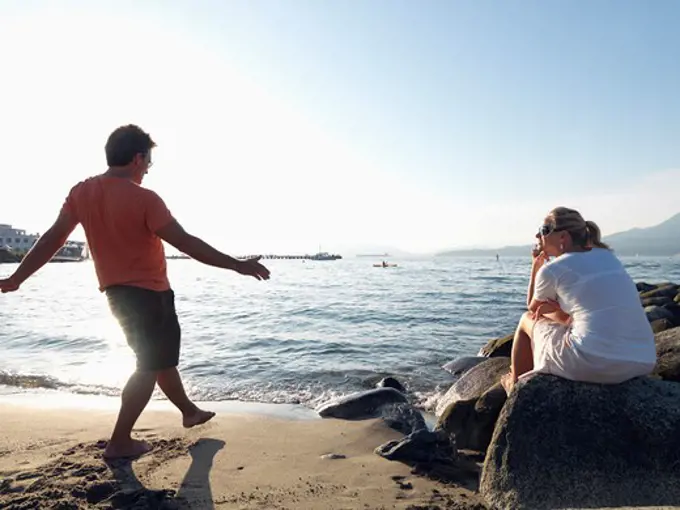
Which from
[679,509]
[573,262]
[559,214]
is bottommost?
[679,509]

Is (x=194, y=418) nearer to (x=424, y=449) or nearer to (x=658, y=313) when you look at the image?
(x=424, y=449)

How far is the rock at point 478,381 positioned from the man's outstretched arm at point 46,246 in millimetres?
4187

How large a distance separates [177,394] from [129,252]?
1.19m

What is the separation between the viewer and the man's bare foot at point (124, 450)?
3.72 meters

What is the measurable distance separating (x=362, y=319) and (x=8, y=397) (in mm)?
9784

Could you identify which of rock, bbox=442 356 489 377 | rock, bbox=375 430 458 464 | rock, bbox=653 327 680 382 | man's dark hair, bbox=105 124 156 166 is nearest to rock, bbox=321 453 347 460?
rock, bbox=375 430 458 464

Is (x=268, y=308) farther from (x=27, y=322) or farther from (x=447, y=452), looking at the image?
(x=447, y=452)

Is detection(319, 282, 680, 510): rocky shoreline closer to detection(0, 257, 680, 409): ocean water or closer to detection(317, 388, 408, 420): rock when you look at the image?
detection(317, 388, 408, 420): rock

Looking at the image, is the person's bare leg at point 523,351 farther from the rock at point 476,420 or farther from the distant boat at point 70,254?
the distant boat at point 70,254

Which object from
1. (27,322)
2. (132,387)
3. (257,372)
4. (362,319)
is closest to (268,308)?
(362,319)

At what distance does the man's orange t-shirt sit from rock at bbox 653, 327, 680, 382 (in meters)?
4.39

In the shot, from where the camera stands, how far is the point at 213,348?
10.4 meters

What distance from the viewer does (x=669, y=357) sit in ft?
15.7

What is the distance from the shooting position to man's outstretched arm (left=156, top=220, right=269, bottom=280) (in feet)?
11.5
